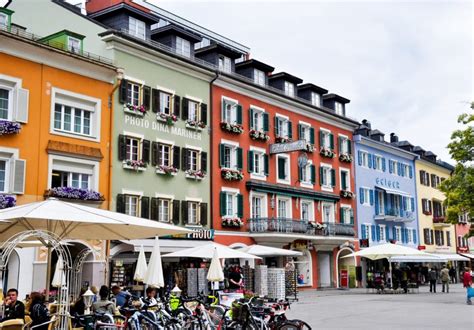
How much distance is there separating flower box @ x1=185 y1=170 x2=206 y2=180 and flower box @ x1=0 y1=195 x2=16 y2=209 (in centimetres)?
1032

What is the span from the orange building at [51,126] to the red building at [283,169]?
803 cm

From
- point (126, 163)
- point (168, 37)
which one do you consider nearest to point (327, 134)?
point (168, 37)

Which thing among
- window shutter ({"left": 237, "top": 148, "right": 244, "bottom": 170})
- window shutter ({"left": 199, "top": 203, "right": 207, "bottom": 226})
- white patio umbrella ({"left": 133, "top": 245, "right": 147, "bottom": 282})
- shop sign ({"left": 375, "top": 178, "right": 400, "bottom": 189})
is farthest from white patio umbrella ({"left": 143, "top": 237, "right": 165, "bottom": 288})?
shop sign ({"left": 375, "top": 178, "right": 400, "bottom": 189})

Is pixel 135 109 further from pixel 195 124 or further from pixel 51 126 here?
pixel 51 126

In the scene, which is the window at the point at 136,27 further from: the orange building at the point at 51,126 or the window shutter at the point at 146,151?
the window shutter at the point at 146,151

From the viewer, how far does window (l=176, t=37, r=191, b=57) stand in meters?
32.4

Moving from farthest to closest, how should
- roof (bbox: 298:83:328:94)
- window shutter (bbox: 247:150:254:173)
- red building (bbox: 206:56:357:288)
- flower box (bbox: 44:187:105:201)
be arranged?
roof (bbox: 298:83:328:94) → window shutter (bbox: 247:150:254:173) → red building (bbox: 206:56:357:288) → flower box (bbox: 44:187:105:201)

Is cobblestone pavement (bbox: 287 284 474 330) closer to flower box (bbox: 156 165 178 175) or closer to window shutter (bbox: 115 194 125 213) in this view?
window shutter (bbox: 115 194 125 213)

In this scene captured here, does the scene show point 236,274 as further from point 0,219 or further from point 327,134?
point 327,134

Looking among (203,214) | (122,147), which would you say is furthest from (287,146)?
(122,147)

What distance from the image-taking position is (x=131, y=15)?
3014cm

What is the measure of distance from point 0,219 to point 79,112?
16.7 m

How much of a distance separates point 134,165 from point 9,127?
256 inches

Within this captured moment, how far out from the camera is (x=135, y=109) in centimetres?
2867
